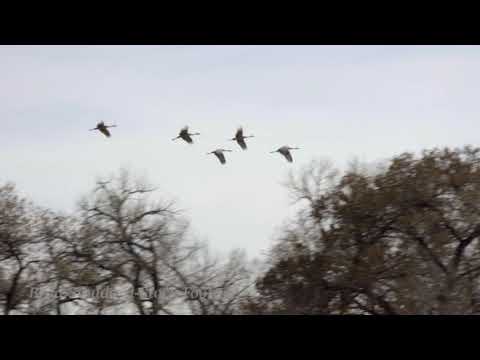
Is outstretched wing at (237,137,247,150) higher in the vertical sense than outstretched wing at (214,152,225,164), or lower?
lower

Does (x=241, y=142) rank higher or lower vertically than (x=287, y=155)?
lower

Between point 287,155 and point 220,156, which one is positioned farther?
point 287,155

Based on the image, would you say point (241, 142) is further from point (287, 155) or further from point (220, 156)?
point (287, 155)

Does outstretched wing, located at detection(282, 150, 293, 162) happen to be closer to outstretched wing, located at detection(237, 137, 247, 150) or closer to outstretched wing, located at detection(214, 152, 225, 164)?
outstretched wing, located at detection(214, 152, 225, 164)

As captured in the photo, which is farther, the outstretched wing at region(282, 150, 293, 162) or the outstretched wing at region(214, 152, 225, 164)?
the outstretched wing at region(282, 150, 293, 162)

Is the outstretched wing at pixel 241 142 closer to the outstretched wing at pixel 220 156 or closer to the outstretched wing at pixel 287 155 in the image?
the outstretched wing at pixel 220 156

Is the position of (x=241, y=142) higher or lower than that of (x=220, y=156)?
lower

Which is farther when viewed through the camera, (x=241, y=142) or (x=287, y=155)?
(x=287, y=155)

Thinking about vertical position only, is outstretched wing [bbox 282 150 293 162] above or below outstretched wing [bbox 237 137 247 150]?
above
